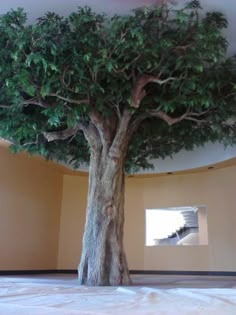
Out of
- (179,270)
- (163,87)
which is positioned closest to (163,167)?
(179,270)

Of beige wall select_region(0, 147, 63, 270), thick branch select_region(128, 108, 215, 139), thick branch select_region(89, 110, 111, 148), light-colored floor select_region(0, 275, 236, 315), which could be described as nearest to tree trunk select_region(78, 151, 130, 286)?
thick branch select_region(89, 110, 111, 148)

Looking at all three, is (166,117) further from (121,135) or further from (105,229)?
(105,229)

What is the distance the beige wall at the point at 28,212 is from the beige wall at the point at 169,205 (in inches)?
13.4

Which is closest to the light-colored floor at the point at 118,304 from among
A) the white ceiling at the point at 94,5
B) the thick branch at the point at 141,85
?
the thick branch at the point at 141,85

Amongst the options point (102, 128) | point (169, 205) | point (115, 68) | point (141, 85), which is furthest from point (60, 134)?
point (169, 205)

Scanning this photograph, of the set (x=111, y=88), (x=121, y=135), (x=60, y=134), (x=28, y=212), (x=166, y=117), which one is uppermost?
(x=111, y=88)

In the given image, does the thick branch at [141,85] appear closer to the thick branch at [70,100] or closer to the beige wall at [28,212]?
the thick branch at [70,100]

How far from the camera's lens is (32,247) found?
291 inches

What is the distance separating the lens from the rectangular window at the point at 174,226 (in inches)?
319

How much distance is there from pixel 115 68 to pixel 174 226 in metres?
5.75

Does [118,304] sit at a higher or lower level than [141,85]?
lower

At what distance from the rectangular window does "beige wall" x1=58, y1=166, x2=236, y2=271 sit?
0.66 ft

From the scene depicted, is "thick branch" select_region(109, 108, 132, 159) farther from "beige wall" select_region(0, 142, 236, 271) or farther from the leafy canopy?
"beige wall" select_region(0, 142, 236, 271)

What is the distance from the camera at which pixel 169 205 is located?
8.08 metres
